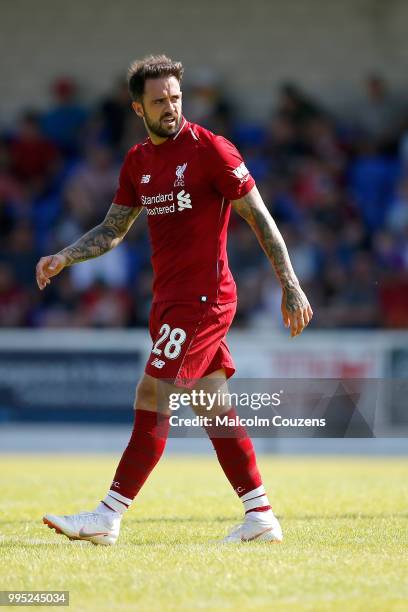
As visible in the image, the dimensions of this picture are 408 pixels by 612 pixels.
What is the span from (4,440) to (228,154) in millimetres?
9205

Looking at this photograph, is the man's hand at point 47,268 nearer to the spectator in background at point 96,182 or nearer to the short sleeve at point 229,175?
the short sleeve at point 229,175

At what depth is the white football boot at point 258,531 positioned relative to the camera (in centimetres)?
621

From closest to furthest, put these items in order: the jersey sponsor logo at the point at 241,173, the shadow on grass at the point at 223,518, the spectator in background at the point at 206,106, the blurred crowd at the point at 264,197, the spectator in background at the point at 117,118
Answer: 1. the jersey sponsor logo at the point at 241,173
2. the shadow on grass at the point at 223,518
3. the blurred crowd at the point at 264,197
4. the spectator in background at the point at 206,106
5. the spectator in background at the point at 117,118

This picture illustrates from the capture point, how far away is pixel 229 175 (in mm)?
6062

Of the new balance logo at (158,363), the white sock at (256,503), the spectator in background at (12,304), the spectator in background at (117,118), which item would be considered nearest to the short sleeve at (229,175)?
the new balance logo at (158,363)

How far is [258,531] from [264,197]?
10.7 m

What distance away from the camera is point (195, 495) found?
29.3 feet

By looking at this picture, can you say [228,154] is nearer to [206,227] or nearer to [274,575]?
[206,227]

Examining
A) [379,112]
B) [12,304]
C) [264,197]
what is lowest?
[12,304]

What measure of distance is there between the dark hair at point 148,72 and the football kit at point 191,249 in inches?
11.3

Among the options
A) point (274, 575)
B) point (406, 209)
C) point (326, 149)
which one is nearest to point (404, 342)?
point (406, 209)

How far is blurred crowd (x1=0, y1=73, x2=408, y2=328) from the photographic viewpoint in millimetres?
15578

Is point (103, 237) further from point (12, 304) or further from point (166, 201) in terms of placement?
point (12, 304)

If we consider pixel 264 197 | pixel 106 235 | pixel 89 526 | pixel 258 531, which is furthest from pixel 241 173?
pixel 264 197
